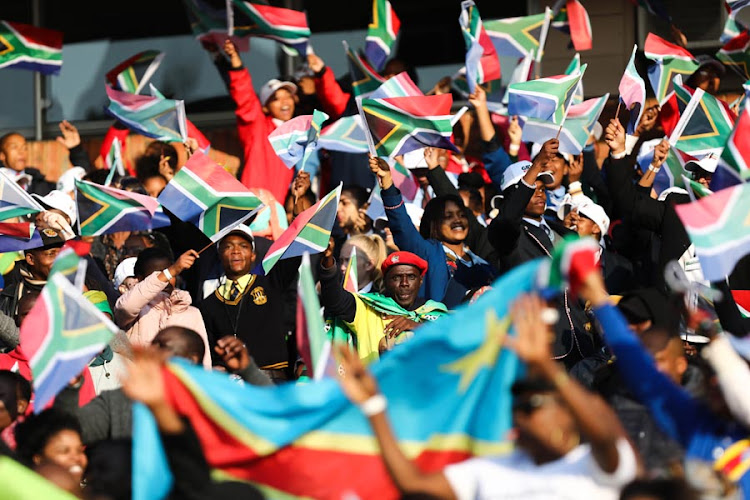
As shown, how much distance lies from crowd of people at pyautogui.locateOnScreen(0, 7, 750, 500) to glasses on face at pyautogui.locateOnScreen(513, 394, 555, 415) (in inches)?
0.6

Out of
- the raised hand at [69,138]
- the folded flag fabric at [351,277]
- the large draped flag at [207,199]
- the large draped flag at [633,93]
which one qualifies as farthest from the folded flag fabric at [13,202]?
the large draped flag at [633,93]

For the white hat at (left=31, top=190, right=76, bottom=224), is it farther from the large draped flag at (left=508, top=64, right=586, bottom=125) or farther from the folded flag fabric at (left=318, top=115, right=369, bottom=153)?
the large draped flag at (left=508, top=64, right=586, bottom=125)

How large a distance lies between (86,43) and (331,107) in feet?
10.8

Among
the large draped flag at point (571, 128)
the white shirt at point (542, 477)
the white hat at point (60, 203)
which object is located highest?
the white shirt at point (542, 477)

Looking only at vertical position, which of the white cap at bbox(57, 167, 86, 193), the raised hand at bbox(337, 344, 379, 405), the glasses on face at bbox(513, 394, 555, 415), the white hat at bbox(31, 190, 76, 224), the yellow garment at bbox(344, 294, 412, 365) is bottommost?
the white cap at bbox(57, 167, 86, 193)

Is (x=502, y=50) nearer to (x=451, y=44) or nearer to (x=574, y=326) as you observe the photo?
(x=451, y=44)

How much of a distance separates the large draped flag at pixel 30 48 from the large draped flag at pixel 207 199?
3331 millimetres

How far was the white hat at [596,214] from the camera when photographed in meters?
8.91

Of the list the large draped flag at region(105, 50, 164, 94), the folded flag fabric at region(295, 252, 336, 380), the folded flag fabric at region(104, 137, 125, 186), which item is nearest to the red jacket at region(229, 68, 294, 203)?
the folded flag fabric at region(104, 137, 125, 186)

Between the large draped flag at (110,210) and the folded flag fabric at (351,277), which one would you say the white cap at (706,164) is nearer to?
the folded flag fabric at (351,277)

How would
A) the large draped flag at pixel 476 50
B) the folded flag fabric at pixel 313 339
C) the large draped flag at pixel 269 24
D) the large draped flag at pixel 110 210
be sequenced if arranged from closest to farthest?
the folded flag fabric at pixel 313 339 < the large draped flag at pixel 110 210 < the large draped flag at pixel 476 50 < the large draped flag at pixel 269 24

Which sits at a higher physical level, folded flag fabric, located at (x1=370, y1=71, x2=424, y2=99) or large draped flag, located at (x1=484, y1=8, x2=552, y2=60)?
folded flag fabric, located at (x1=370, y1=71, x2=424, y2=99)

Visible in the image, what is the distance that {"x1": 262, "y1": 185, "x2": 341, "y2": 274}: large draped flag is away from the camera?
8297mm

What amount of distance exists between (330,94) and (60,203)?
8.11 feet
